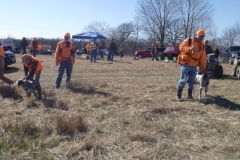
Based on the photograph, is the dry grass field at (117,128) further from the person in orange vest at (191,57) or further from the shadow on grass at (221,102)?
the person in orange vest at (191,57)

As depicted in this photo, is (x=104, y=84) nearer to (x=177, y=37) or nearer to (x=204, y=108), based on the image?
(x=204, y=108)

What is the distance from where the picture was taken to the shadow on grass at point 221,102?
668cm

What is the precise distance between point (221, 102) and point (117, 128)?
3.33m

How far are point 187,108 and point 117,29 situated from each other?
69942 millimetres

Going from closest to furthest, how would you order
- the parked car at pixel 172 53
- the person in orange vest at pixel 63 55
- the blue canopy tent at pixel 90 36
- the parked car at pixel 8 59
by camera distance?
the person in orange vest at pixel 63 55 < the parked car at pixel 8 59 < the blue canopy tent at pixel 90 36 < the parked car at pixel 172 53

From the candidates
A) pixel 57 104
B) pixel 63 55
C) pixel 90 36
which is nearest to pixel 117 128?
pixel 57 104

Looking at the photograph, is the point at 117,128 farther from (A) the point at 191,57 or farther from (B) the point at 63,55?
(B) the point at 63,55

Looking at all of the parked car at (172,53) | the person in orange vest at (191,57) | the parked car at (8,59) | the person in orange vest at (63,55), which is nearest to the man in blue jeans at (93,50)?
the parked car at (8,59)

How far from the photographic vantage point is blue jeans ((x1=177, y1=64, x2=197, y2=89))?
703 centimetres

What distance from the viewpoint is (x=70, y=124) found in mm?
4820

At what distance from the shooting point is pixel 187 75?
281 inches

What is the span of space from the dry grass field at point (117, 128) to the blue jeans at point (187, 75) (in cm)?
43

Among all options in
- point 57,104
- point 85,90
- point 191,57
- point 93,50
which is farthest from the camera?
point 93,50

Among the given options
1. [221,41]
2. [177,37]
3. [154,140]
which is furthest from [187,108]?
[221,41]
